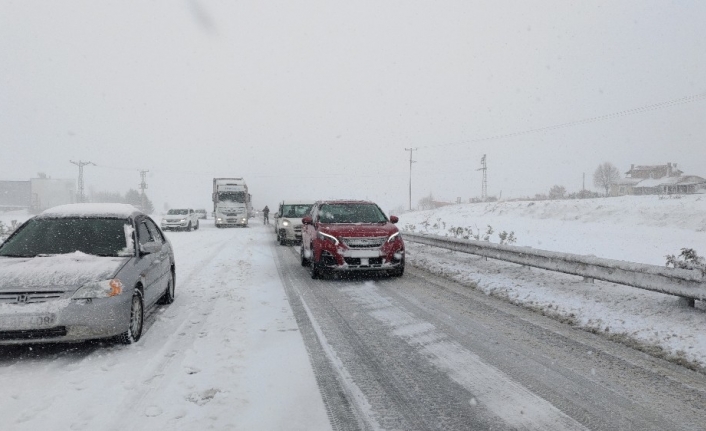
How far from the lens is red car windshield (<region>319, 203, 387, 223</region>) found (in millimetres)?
10328

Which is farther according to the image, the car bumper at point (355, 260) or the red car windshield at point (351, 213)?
the red car windshield at point (351, 213)

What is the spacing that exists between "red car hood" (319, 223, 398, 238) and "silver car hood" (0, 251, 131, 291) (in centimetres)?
464

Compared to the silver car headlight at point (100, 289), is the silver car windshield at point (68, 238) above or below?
above

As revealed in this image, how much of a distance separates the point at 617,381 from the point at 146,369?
432cm

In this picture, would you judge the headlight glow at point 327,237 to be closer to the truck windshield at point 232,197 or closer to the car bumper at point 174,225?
the car bumper at point 174,225

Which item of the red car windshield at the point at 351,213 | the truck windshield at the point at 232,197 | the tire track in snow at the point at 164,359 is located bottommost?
the tire track in snow at the point at 164,359

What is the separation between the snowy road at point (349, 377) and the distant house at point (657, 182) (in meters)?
60.0

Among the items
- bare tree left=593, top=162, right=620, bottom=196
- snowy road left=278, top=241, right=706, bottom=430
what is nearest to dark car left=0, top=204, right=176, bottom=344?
snowy road left=278, top=241, right=706, bottom=430

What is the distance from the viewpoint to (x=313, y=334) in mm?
5438

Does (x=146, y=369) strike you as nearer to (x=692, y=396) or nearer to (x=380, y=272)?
(x=692, y=396)

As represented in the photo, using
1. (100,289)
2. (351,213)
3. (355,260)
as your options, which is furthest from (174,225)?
(100,289)

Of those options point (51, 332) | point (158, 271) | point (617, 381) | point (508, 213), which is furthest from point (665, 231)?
point (51, 332)

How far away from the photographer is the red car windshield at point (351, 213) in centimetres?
1033

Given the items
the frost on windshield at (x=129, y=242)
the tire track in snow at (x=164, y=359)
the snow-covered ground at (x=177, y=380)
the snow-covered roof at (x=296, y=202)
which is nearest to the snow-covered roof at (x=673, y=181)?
the snow-covered roof at (x=296, y=202)
